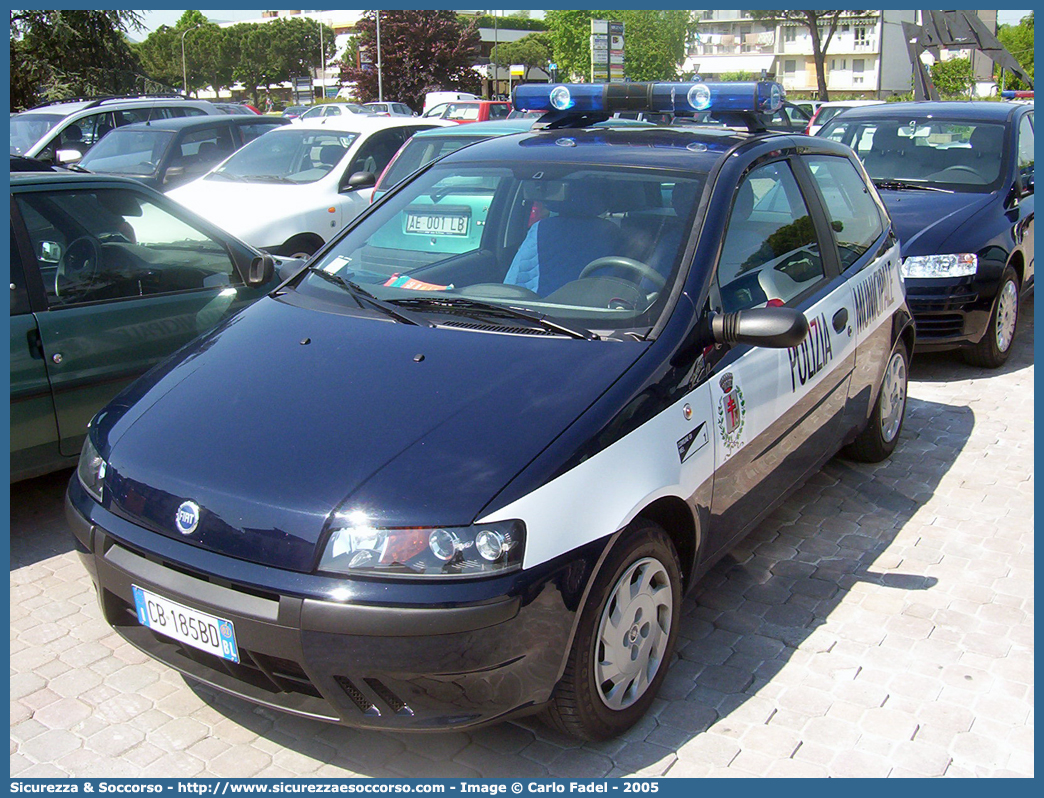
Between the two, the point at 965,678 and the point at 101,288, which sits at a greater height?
the point at 101,288

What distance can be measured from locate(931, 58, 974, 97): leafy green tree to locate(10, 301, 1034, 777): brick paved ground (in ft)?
112

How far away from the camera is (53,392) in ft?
14.6

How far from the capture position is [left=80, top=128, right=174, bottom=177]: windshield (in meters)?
11.4

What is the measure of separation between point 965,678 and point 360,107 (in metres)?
35.9

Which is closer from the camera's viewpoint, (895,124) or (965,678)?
(965,678)

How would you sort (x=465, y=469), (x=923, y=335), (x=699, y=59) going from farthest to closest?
(x=699, y=59) < (x=923, y=335) < (x=465, y=469)

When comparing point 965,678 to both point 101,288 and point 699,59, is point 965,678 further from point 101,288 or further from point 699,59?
point 699,59

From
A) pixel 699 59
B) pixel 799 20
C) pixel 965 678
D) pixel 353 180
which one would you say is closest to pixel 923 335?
pixel 965 678

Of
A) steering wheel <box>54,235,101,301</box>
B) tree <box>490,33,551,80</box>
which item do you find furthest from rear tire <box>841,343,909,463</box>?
tree <box>490,33,551,80</box>

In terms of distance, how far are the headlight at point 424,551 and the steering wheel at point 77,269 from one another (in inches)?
108

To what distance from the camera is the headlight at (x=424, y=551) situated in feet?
8.35

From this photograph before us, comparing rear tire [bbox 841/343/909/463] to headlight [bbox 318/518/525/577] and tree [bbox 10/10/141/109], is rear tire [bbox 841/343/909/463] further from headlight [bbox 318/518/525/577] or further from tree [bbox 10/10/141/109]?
tree [bbox 10/10/141/109]

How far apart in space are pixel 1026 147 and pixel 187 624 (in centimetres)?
764

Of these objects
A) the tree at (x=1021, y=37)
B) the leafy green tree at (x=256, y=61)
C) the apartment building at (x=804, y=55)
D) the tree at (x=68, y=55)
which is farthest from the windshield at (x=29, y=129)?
the leafy green tree at (x=256, y=61)
